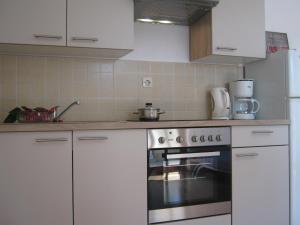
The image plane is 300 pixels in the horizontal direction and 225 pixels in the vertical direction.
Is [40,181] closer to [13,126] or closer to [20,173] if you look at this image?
Answer: [20,173]

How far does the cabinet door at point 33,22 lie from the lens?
176cm

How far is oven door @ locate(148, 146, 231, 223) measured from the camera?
70.8 inches

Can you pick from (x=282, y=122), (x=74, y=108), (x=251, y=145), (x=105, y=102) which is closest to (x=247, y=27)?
(x=282, y=122)

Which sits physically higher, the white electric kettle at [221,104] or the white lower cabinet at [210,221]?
the white electric kettle at [221,104]

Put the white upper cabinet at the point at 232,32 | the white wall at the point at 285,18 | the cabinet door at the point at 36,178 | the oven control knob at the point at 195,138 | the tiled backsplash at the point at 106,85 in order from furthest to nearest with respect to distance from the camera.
A: the white wall at the point at 285,18
the white upper cabinet at the point at 232,32
the tiled backsplash at the point at 106,85
the oven control knob at the point at 195,138
the cabinet door at the point at 36,178

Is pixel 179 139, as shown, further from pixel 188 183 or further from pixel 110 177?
pixel 110 177

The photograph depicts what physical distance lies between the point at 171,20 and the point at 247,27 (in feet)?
2.01

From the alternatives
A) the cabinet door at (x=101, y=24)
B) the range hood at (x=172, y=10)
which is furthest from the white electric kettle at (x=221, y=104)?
the cabinet door at (x=101, y=24)

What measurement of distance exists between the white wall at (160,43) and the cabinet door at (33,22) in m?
0.65

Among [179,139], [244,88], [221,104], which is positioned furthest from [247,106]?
[179,139]

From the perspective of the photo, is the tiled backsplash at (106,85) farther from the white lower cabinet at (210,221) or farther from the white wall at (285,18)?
the white lower cabinet at (210,221)

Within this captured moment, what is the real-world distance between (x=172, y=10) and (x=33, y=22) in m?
0.99

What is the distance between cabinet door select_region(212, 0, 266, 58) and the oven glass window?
2.70ft

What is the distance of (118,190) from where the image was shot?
1.69m
